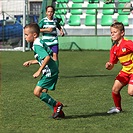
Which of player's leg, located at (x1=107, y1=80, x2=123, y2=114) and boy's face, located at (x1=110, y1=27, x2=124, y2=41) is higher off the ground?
boy's face, located at (x1=110, y1=27, x2=124, y2=41)

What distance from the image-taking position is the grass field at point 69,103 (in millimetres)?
6500

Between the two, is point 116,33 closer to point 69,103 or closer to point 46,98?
point 46,98

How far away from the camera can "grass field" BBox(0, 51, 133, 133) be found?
650 cm

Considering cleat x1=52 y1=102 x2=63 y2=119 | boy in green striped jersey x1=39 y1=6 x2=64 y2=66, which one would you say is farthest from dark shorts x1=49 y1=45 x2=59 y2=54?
cleat x1=52 y1=102 x2=63 y2=119

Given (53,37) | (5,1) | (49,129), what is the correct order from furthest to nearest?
(5,1) → (53,37) → (49,129)

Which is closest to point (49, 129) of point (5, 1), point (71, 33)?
point (71, 33)

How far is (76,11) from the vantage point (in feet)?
75.2

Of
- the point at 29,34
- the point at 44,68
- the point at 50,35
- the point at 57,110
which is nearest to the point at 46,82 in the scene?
the point at 44,68

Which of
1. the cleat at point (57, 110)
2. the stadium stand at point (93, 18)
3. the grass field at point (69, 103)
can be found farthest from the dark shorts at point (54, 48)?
the stadium stand at point (93, 18)

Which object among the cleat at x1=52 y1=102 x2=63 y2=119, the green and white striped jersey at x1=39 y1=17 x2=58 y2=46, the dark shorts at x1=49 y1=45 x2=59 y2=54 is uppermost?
the green and white striped jersey at x1=39 y1=17 x2=58 y2=46

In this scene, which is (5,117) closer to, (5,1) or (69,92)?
(69,92)

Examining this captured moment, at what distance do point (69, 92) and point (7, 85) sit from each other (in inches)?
63.9

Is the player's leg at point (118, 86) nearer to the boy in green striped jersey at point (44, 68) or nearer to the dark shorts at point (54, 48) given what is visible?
the boy in green striped jersey at point (44, 68)

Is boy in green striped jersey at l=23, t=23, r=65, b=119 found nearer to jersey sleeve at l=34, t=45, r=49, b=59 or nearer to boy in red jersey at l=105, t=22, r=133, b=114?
jersey sleeve at l=34, t=45, r=49, b=59
